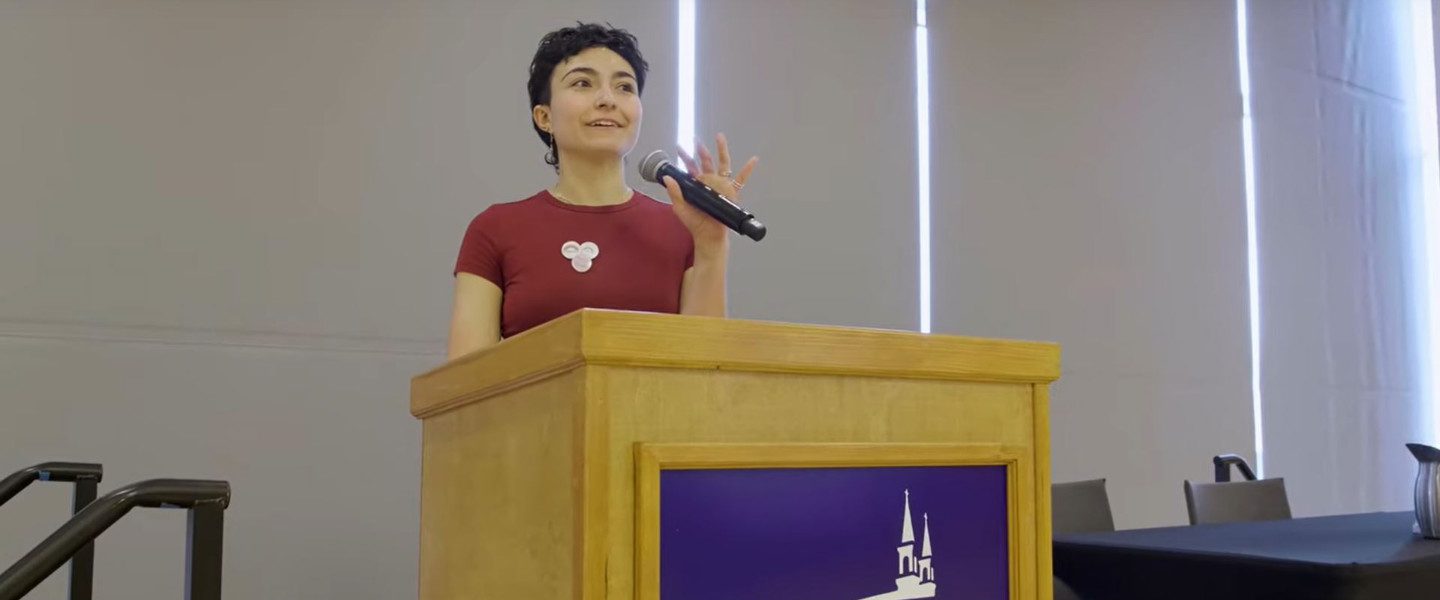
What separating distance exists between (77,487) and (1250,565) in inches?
79.8

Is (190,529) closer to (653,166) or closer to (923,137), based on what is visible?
(653,166)

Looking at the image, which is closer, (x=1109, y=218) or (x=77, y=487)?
(x=77, y=487)

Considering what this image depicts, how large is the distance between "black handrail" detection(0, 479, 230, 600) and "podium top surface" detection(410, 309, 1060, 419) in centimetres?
30

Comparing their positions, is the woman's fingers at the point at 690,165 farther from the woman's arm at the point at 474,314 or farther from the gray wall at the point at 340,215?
the gray wall at the point at 340,215

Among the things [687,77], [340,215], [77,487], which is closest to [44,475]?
[77,487]

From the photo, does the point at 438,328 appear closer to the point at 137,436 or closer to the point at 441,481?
the point at 137,436

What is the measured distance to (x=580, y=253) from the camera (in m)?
1.66

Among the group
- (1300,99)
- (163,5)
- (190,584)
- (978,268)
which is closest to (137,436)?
(163,5)

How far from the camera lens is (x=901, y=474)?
114 cm

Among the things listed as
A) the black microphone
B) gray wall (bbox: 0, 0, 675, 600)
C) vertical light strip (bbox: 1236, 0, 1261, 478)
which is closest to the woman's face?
the black microphone

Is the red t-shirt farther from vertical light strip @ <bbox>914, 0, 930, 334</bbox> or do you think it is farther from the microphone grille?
vertical light strip @ <bbox>914, 0, 930, 334</bbox>

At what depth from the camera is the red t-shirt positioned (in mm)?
1631

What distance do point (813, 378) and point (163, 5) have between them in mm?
2852

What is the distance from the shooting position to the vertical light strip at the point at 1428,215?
21.6ft
